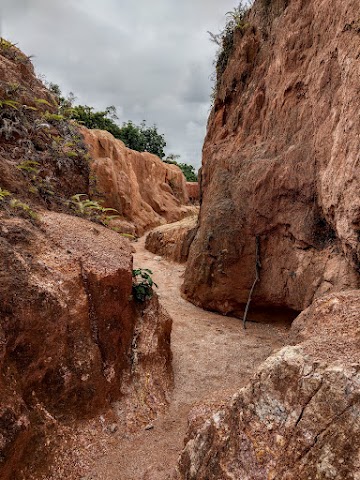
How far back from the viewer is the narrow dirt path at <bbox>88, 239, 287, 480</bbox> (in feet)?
11.6

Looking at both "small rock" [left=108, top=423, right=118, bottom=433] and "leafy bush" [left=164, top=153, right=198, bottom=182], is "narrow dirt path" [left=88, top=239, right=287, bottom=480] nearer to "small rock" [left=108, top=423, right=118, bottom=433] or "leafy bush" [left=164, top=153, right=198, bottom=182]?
"small rock" [left=108, top=423, right=118, bottom=433]

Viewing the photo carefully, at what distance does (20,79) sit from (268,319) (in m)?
7.75

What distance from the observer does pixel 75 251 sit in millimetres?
4539

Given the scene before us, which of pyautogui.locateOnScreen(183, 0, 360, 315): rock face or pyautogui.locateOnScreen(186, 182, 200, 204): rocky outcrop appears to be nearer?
pyautogui.locateOnScreen(183, 0, 360, 315): rock face

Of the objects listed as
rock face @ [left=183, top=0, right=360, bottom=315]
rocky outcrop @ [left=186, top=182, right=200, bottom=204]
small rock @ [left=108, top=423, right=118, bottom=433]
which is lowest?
small rock @ [left=108, top=423, right=118, bottom=433]

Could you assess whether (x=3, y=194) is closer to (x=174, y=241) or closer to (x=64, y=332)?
(x=64, y=332)

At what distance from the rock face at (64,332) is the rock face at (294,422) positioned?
1.50 meters

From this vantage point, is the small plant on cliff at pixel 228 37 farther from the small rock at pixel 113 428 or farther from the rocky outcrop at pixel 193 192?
the rocky outcrop at pixel 193 192

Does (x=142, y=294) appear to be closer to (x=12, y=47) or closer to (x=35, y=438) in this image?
(x=35, y=438)

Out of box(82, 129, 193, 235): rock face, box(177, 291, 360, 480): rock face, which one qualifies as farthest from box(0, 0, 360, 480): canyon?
box(82, 129, 193, 235): rock face

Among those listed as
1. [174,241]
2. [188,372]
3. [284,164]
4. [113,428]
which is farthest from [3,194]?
[174,241]

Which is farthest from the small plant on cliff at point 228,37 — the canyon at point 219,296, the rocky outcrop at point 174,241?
the rocky outcrop at point 174,241

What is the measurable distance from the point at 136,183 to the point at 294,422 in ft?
61.3

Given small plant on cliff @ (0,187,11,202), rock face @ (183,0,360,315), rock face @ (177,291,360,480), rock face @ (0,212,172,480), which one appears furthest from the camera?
rock face @ (183,0,360,315)
